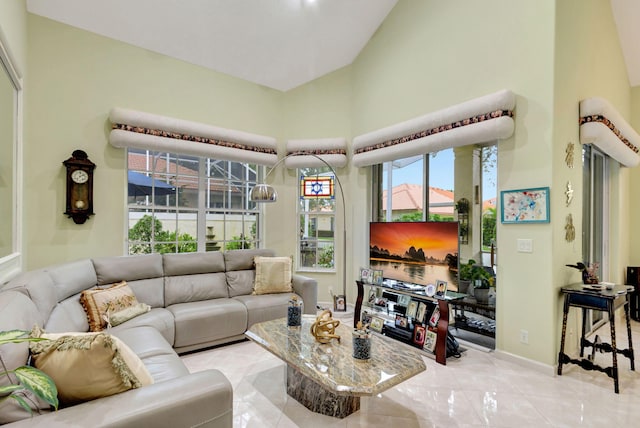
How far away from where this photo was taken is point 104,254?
3697 millimetres

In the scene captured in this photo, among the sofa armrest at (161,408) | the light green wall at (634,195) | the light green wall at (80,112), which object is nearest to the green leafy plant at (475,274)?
the sofa armrest at (161,408)

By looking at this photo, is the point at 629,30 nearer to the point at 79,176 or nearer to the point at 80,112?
the point at 80,112

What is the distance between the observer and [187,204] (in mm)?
4441

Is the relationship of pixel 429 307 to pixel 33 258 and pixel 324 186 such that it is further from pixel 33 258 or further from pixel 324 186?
pixel 33 258

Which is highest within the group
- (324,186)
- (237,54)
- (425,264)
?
(237,54)

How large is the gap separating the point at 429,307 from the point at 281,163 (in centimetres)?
302

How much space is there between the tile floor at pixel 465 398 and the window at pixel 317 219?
2.19 meters

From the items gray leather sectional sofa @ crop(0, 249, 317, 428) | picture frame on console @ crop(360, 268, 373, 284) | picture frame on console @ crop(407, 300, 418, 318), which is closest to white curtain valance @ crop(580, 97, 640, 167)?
picture frame on console @ crop(407, 300, 418, 318)

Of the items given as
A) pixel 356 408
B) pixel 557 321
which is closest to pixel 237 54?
pixel 356 408

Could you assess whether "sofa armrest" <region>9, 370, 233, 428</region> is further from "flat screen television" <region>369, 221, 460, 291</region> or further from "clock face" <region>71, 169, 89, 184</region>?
"clock face" <region>71, 169, 89, 184</region>

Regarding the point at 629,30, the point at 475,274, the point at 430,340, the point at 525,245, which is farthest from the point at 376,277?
the point at 629,30

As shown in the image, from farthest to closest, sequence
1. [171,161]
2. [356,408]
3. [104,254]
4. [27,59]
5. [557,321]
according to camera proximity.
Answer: [171,161], [104,254], [27,59], [557,321], [356,408]

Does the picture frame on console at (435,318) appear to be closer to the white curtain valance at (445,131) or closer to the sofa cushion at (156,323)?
the white curtain valance at (445,131)

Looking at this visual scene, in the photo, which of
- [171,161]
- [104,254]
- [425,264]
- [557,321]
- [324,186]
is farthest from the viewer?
[324,186]
